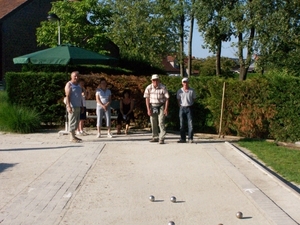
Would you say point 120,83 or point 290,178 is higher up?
point 120,83

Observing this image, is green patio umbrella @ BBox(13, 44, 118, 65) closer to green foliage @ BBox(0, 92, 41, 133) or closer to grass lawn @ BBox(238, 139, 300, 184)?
green foliage @ BBox(0, 92, 41, 133)

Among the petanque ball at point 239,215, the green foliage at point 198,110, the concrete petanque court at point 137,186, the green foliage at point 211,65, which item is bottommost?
the concrete petanque court at point 137,186

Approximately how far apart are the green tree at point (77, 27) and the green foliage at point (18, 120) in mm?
16969

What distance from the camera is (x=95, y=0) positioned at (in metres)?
32.7

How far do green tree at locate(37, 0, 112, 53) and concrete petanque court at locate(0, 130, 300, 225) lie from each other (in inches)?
797

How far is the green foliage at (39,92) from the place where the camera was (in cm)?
1600

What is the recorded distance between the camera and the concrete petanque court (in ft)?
21.1

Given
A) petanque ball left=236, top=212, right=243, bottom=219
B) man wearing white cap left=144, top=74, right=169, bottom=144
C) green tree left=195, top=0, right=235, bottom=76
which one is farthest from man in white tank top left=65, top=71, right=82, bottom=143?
green tree left=195, top=0, right=235, bottom=76

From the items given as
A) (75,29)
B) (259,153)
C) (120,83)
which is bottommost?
(259,153)

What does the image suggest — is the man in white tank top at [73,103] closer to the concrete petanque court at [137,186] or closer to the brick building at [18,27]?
the concrete petanque court at [137,186]

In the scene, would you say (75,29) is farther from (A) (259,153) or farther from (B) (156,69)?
(A) (259,153)

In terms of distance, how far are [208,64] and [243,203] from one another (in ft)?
200

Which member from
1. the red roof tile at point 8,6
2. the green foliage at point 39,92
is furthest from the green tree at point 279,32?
the red roof tile at point 8,6

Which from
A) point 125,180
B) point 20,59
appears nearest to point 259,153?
point 125,180
